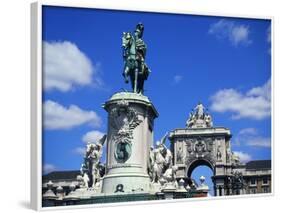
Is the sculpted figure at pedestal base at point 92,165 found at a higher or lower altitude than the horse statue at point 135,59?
lower

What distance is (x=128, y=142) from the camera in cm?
1318

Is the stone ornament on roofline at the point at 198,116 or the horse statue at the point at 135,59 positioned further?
the stone ornament on roofline at the point at 198,116

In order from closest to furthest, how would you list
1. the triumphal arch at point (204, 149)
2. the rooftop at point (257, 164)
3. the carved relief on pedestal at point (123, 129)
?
the carved relief on pedestal at point (123, 129), the triumphal arch at point (204, 149), the rooftop at point (257, 164)

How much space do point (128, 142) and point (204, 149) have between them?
149 centimetres

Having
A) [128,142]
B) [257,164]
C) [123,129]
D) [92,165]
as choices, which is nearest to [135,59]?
[123,129]

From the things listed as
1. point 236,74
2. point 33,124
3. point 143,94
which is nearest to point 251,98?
point 236,74

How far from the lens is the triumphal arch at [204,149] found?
1362cm

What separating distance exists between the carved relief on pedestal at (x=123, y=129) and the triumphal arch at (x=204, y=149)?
2.51 ft

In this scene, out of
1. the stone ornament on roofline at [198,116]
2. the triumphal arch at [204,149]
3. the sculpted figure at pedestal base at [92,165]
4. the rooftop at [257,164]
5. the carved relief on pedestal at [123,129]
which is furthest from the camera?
the rooftop at [257,164]

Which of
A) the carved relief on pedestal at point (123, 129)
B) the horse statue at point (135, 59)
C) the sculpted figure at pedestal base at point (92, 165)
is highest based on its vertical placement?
the horse statue at point (135, 59)

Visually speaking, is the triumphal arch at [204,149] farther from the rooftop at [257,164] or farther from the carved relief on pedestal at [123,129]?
the carved relief on pedestal at [123,129]

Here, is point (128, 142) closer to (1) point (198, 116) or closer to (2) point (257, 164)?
(1) point (198, 116)

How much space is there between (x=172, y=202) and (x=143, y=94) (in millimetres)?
1766

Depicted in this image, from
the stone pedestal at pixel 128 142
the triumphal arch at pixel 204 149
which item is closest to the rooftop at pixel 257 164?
the triumphal arch at pixel 204 149
